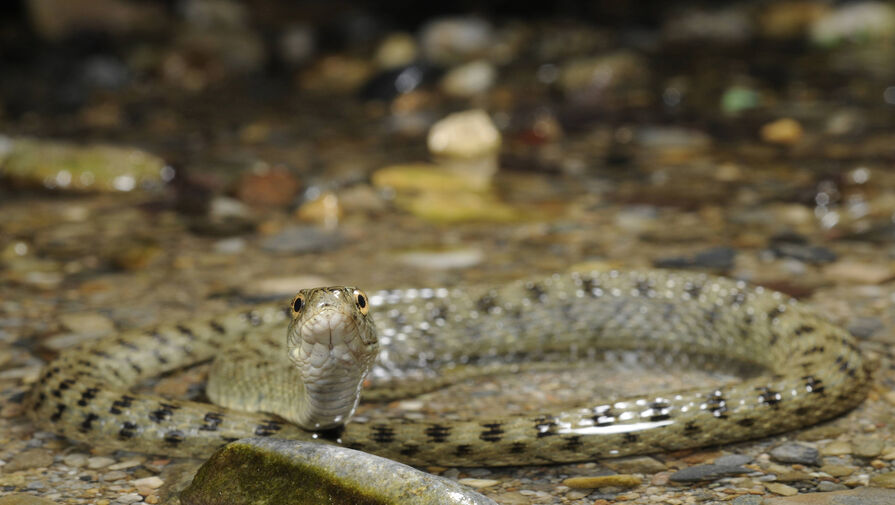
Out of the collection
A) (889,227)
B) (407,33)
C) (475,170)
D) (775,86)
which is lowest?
(889,227)

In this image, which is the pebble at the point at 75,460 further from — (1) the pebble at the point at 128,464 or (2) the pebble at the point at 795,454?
(2) the pebble at the point at 795,454

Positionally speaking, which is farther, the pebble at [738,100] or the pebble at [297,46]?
the pebble at [297,46]

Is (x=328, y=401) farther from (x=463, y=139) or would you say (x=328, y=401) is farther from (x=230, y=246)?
(x=463, y=139)

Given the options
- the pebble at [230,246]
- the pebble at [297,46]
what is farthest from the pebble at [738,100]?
the pebble at [297,46]

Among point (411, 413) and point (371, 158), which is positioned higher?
point (371, 158)

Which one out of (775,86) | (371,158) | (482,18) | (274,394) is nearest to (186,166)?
(371,158)

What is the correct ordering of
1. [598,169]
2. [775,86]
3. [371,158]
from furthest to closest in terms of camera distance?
[775,86]
[371,158]
[598,169]

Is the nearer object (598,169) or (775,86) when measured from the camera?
(598,169)

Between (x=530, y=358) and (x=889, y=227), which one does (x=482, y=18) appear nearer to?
(x=889, y=227)
